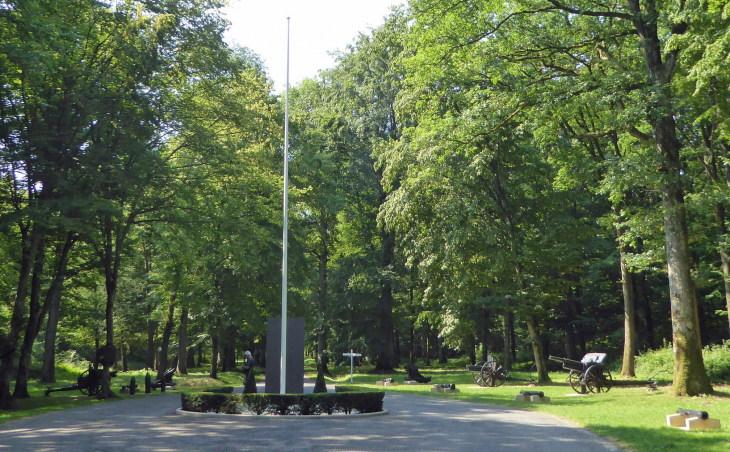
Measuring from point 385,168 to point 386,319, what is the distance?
43.3ft

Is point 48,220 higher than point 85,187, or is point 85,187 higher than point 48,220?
point 85,187

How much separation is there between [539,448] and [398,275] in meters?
27.0

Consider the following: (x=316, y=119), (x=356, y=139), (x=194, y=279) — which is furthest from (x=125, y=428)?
(x=316, y=119)

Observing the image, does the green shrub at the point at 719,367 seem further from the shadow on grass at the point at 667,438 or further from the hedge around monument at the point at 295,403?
the hedge around monument at the point at 295,403

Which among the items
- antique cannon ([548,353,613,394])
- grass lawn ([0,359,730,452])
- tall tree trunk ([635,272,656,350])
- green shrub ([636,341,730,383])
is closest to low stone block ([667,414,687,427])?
grass lawn ([0,359,730,452])

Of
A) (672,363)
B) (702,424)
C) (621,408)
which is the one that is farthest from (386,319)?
(702,424)

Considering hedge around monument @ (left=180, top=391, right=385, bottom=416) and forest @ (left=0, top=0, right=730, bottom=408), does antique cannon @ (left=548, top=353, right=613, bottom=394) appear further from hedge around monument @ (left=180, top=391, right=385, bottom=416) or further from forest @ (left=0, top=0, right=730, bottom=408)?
hedge around monument @ (left=180, top=391, right=385, bottom=416)

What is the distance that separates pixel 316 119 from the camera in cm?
4097

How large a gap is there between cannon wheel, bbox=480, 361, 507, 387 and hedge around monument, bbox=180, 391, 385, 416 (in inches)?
442

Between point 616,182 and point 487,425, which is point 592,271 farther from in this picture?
point 487,425

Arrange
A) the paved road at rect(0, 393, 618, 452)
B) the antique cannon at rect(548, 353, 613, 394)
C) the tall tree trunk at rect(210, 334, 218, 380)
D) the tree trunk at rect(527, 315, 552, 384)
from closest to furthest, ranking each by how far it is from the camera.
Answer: the paved road at rect(0, 393, 618, 452), the antique cannon at rect(548, 353, 613, 394), the tree trunk at rect(527, 315, 552, 384), the tall tree trunk at rect(210, 334, 218, 380)

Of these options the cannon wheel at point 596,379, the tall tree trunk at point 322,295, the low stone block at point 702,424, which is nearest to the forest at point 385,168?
the tall tree trunk at point 322,295

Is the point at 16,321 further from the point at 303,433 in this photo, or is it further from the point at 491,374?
the point at 491,374

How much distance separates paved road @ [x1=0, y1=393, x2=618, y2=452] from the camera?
928cm
